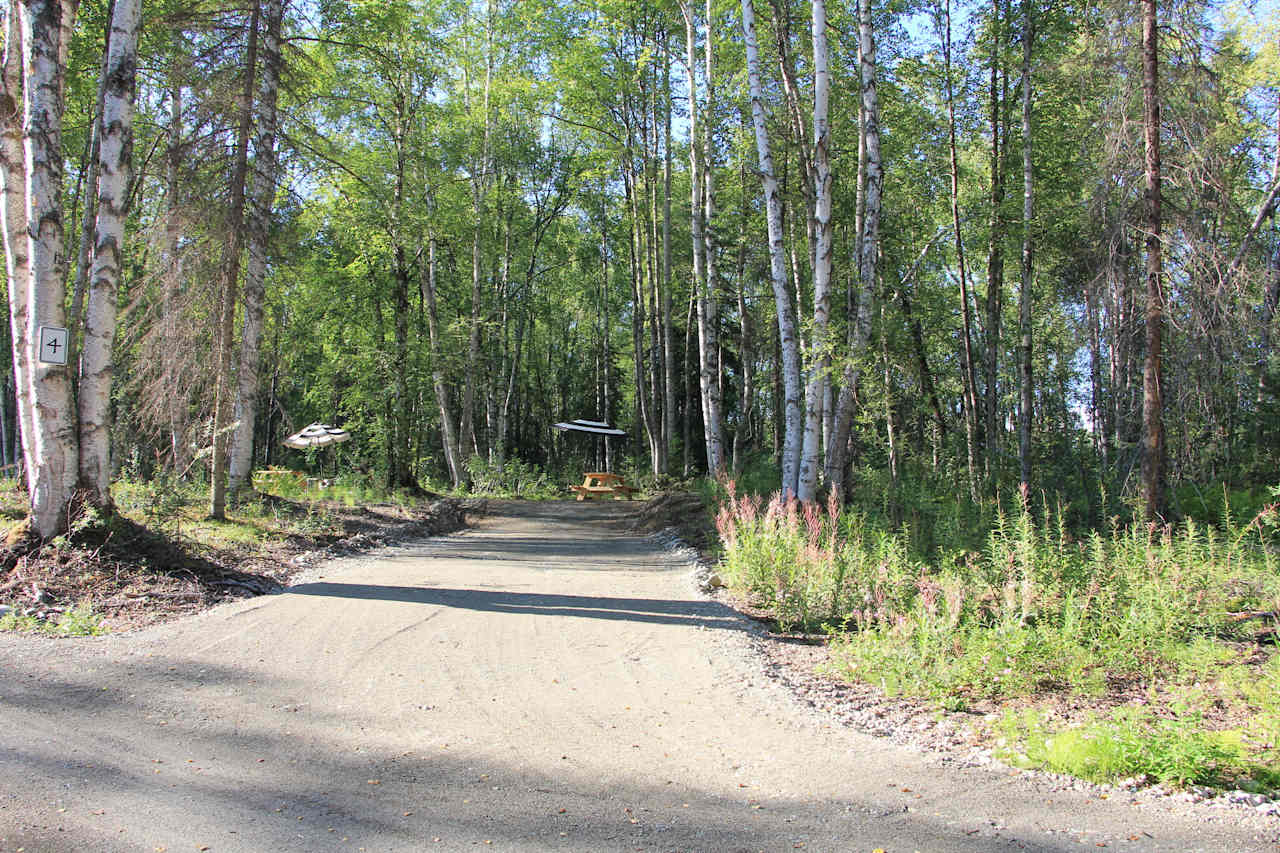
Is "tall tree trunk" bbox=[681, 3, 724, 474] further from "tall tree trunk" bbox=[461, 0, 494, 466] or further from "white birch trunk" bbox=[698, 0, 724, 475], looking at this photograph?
"tall tree trunk" bbox=[461, 0, 494, 466]

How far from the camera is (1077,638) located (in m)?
5.70

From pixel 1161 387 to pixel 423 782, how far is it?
10593 mm

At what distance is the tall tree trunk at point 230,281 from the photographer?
35.6ft

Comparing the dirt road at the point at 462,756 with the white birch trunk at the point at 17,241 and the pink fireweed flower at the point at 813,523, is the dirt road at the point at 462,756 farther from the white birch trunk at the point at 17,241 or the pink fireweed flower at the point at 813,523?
the white birch trunk at the point at 17,241

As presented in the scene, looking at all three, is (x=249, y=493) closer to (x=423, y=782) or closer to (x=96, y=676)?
(x=96, y=676)

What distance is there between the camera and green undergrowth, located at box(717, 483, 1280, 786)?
407 cm

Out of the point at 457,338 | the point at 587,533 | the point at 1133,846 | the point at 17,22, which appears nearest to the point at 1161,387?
the point at 1133,846

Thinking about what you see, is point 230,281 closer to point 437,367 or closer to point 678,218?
point 437,367

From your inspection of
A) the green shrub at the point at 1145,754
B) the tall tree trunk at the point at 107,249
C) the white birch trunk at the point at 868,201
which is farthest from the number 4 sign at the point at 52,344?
the white birch trunk at the point at 868,201

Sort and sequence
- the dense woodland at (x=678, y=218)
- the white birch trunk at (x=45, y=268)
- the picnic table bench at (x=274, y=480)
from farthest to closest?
the picnic table bench at (x=274, y=480), the dense woodland at (x=678, y=218), the white birch trunk at (x=45, y=268)

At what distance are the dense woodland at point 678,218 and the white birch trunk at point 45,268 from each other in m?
0.03

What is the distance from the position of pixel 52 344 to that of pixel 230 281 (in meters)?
3.73

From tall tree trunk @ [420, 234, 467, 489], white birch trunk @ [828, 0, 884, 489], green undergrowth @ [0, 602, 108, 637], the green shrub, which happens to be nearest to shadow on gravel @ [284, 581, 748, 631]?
green undergrowth @ [0, 602, 108, 637]

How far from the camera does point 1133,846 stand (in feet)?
10.6
